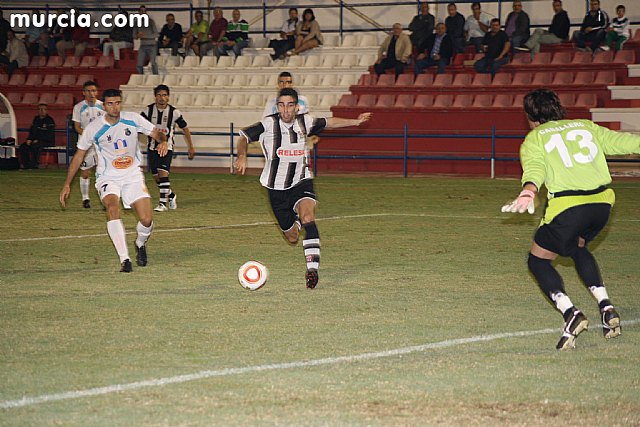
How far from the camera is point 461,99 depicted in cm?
2750

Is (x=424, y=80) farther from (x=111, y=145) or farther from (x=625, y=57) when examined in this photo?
(x=111, y=145)

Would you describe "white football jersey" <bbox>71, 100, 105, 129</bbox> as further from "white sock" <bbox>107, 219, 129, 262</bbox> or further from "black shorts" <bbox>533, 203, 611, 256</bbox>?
"black shorts" <bbox>533, 203, 611, 256</bbox>

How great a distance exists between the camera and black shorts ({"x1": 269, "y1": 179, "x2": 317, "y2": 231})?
10.3 m

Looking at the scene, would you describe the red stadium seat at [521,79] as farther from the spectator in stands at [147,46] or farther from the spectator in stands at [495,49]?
the spectator in stands at [147,46]

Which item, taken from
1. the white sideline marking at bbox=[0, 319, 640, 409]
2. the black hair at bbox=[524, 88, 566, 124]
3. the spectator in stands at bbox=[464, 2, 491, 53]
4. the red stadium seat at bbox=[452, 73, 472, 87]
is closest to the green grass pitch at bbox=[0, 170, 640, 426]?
the white sideline marking at bbox=[0, 319, 640, 409]

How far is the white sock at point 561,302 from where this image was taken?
22.9 ft

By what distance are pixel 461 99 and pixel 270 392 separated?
22499 millimetres

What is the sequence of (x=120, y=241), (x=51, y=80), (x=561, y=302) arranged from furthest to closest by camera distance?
(x=51, y=80)
(x=120, y=241)
(x=561, y=302)

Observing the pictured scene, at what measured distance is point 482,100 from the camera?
89.4ft

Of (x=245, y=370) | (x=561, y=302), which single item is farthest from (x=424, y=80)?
(x=245, y=370)

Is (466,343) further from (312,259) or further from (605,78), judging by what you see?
(605,78)

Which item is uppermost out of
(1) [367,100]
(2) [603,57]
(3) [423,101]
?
(2) [603,57]

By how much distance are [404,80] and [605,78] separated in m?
5.38

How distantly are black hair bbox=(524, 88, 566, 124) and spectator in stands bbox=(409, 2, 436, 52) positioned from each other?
21.7 meters
